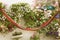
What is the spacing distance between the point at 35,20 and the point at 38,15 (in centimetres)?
10

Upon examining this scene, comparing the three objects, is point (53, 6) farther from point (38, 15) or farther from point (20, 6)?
point (20, 6)

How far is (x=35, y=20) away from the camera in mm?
4270

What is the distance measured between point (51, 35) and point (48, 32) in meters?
0.08

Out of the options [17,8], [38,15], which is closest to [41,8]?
[38,15]

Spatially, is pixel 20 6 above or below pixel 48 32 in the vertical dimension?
above

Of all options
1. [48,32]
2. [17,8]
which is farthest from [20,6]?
[48,32]

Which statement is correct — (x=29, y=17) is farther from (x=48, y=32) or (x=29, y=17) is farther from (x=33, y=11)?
(x=48, y=32)

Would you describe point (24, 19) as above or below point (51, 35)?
above

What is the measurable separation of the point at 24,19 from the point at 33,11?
216 millimetres

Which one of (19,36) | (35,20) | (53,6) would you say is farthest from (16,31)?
(53,6)

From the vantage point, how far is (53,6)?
420cm

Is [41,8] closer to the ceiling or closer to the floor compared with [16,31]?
closer to the ceiling

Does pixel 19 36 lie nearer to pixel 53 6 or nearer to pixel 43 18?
pixel 43 18

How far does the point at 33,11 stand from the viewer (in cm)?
430
